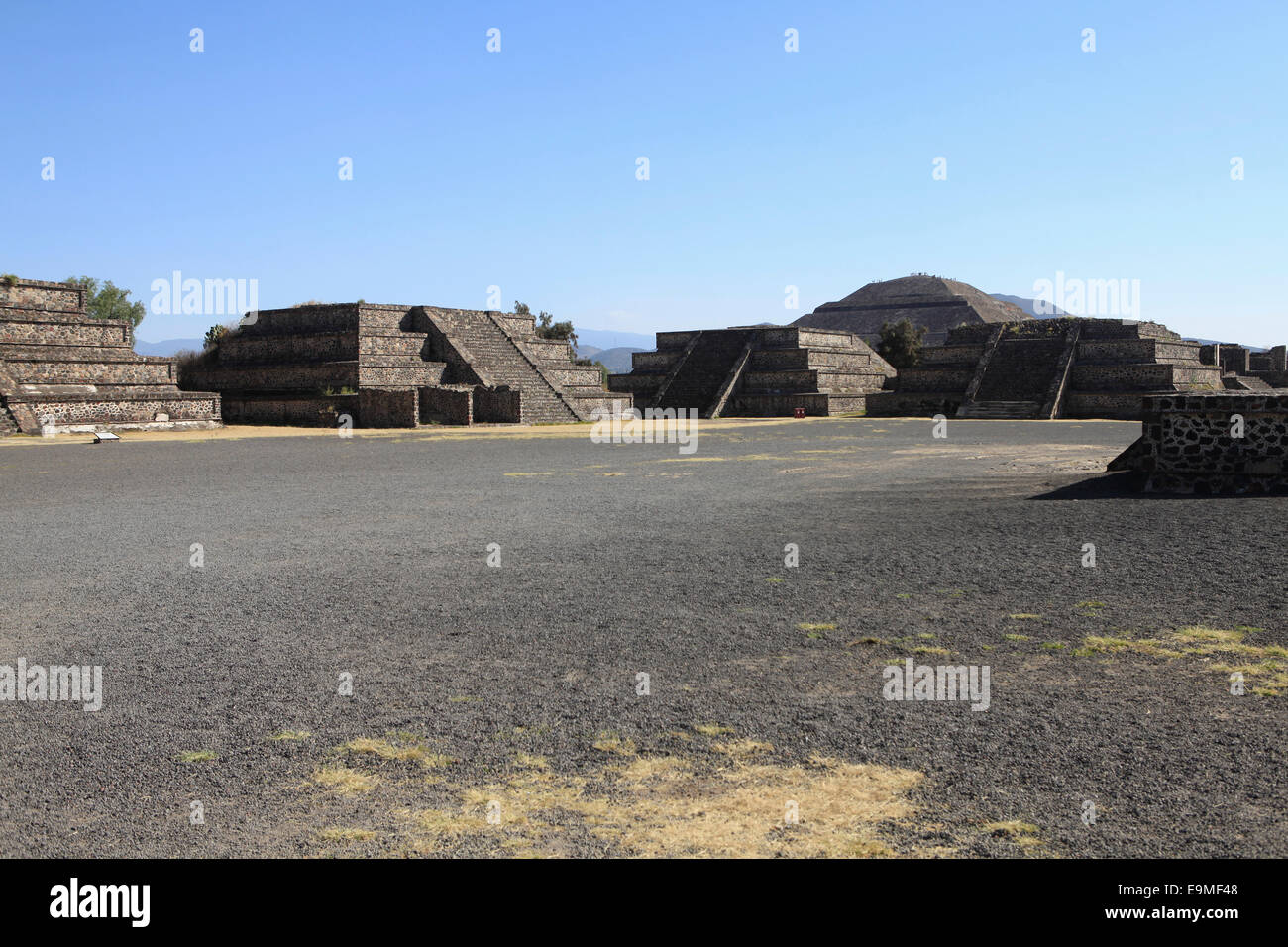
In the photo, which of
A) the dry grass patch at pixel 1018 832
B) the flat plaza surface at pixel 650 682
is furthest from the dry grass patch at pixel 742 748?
the dry grass patch at pixel 1018 832

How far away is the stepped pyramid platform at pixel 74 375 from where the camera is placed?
3109cm

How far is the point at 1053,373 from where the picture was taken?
45.5m

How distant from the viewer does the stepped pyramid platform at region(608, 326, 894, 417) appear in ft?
162

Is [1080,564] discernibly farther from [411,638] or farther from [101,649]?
[101,649]

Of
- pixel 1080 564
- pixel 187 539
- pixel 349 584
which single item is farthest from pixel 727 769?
pixel 187 539

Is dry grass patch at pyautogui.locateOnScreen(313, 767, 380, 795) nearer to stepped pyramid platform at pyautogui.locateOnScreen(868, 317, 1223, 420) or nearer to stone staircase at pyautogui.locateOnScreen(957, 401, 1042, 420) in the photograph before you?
stepped pyramid platform at pyautogui.locateOnScreen(868, 317, 1223, 420)

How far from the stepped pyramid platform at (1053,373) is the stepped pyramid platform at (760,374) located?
270cm

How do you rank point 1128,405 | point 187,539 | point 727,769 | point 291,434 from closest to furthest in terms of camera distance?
point 727,769 → point 187,539 → point 291,434 → point 1128,405

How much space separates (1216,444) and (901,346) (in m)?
57.2

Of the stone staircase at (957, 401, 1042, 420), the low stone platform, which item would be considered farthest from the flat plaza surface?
the stone staircase at (957, 401, 1042, 420)

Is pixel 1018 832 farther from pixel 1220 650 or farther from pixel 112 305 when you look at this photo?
pixel 112 305

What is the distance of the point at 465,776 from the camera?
4.15 meters

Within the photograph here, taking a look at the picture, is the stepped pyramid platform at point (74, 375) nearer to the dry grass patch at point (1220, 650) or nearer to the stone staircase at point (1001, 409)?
the stone staircase at point (1001, 409)

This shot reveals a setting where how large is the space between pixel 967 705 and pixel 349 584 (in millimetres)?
4862
